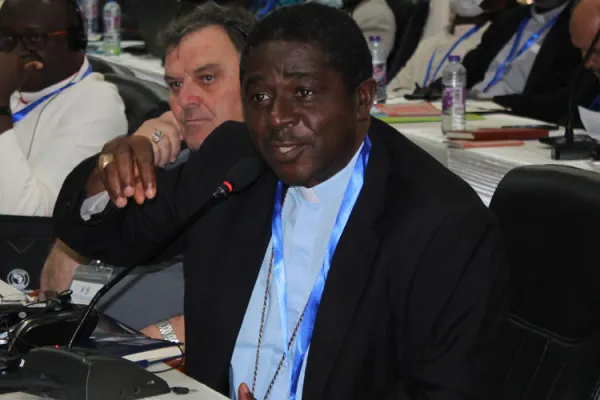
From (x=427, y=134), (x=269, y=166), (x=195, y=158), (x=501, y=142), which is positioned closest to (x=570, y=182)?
(x=269, y=166)

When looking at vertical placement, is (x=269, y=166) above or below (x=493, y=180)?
above

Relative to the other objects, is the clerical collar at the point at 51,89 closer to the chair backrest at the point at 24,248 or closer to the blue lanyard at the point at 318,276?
the chair backrest at the point at 24,248

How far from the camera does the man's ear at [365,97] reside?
5.02ft

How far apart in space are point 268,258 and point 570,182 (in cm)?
50

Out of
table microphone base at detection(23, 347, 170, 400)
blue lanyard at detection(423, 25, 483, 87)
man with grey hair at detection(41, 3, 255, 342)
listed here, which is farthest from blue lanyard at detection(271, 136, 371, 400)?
blue lanyard at detection(423, 25, 483, 87)

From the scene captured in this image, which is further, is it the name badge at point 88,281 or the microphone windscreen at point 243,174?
the name badge at point 88,281

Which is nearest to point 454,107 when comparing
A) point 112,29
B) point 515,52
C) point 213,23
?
point 213,23

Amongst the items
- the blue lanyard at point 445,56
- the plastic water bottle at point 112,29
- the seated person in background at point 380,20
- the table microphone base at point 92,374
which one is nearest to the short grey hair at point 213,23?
the table microphone base at point 92,374

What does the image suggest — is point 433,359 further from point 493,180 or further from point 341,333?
point 493,180

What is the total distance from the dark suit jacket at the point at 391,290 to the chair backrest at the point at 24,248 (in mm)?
1078

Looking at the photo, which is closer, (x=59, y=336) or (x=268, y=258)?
(x=59, y=336)

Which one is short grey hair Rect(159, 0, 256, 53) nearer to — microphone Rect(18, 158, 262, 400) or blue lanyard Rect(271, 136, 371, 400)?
blue lanyard Rect(271, 136, 371, 400)

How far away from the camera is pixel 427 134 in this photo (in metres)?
3.15

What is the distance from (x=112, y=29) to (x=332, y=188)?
520 cm
